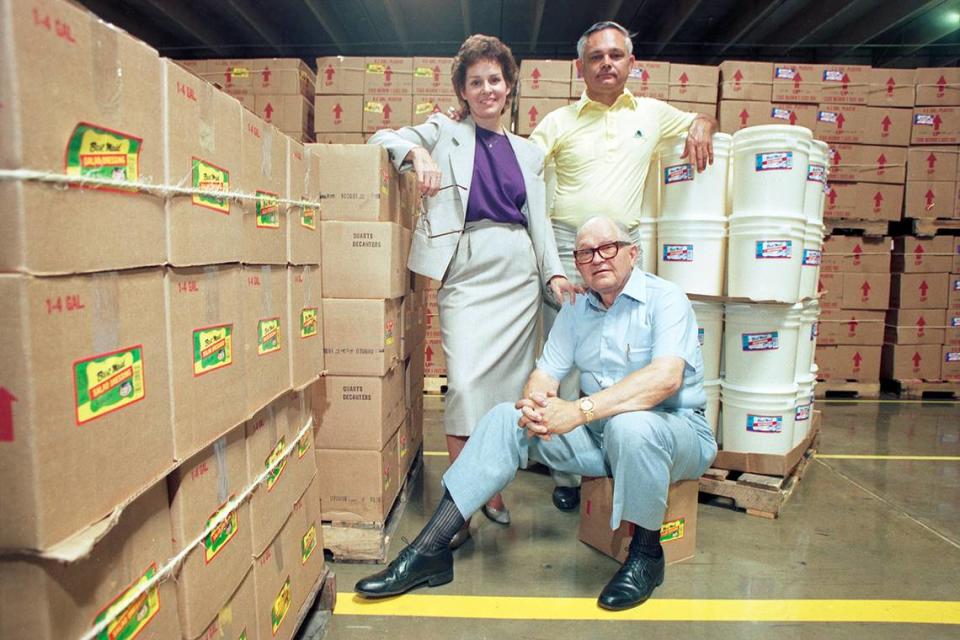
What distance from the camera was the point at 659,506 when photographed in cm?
193

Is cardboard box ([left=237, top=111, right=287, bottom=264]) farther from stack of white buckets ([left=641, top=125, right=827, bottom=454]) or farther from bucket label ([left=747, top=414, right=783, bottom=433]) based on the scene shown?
bucket label ([left=747, top=414, right=783, bottom=433])

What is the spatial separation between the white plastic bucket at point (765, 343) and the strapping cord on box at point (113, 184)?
7.93ft

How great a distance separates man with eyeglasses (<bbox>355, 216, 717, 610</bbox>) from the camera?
6.31ft

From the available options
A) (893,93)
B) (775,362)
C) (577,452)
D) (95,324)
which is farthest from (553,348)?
(893,93)

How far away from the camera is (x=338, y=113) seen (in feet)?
15.7

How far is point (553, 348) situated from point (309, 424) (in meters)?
1.04

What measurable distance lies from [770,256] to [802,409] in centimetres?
89

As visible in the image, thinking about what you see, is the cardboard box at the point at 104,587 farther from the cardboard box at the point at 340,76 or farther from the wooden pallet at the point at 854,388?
the wooden pallet at the point at 854,388

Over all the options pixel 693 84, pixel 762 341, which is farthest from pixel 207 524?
pixel 693 84

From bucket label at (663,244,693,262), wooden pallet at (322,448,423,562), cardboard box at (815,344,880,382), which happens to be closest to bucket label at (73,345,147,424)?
wooden pallet at (322,448,423,562)

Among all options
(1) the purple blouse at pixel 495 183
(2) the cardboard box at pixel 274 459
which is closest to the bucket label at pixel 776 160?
(1) the purple blouse at pixel 495 183

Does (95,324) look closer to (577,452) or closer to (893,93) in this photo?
(577,452)

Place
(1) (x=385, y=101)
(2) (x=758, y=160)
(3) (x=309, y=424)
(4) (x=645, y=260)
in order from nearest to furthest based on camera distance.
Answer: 1. (3) (x=309, y=424)
2. (2) (x=758, y=160)
3. (4) (x=645, y=260)
4. (1) (x=385, y=101)

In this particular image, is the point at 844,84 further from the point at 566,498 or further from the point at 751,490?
the point at 566,498
